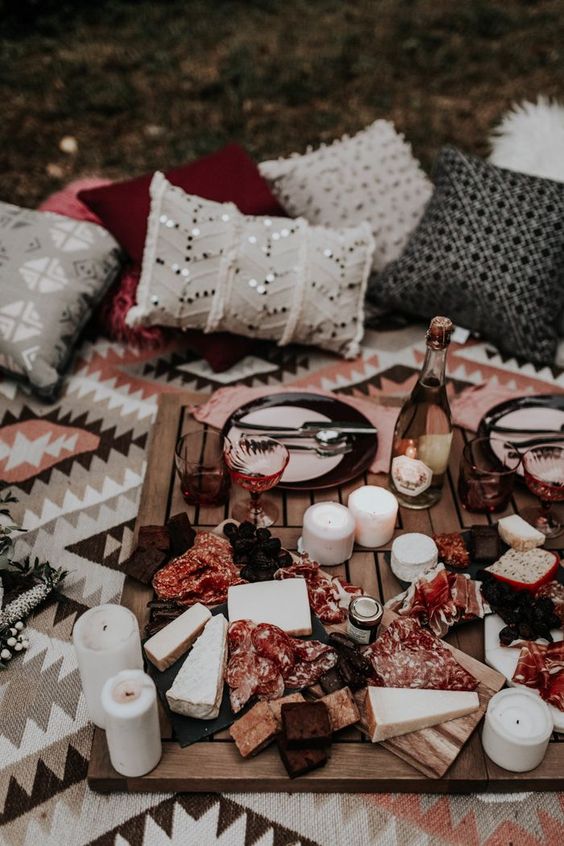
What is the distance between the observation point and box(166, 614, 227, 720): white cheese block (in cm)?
109

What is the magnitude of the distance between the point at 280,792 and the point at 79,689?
385 millimetres

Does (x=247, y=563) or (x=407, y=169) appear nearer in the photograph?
(x=247, y=563)

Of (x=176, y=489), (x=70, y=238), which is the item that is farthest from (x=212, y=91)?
(x=176, y=489)

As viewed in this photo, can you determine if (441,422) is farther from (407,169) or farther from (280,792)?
(407,169)

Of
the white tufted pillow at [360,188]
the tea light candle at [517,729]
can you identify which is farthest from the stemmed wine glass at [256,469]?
the white tufted pillow at [360,188]

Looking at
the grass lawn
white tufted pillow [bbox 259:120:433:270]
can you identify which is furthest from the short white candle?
the grass lawn

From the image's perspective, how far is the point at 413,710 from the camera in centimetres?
108

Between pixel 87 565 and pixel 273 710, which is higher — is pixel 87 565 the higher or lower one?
the lower one

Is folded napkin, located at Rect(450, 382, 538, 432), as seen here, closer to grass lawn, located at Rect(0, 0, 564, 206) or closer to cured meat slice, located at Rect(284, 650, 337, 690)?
cured meat slice, located at Rect(284, 650, 337, 690)

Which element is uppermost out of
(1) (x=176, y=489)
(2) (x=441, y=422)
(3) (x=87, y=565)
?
(2) (x=441, y=422)

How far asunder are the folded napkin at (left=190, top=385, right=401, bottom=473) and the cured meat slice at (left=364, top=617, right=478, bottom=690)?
19.2 inches

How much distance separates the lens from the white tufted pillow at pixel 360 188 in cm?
219

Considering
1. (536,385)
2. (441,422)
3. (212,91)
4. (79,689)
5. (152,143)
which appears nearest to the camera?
(79,689)

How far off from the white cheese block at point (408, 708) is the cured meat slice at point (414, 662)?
2 cm
